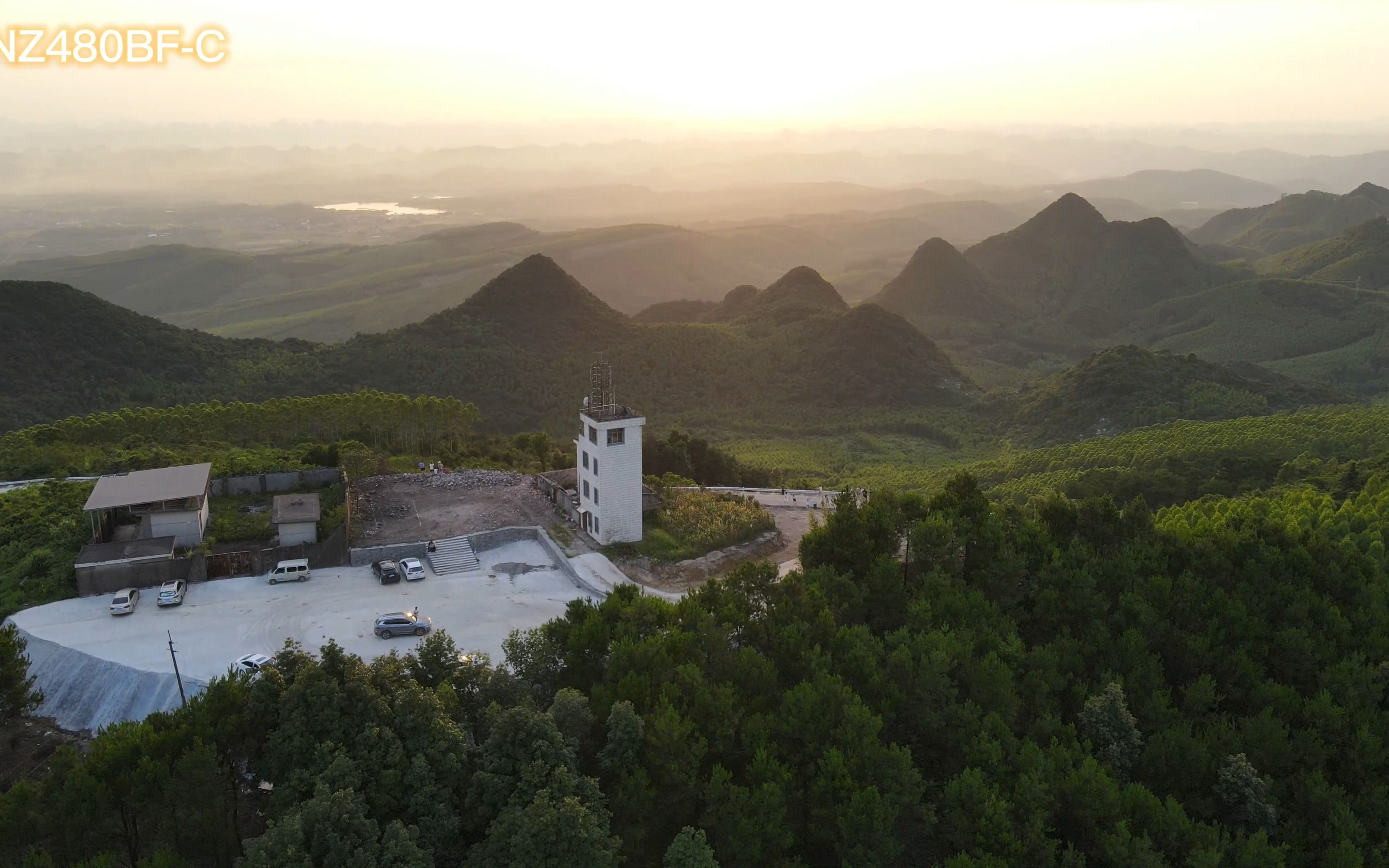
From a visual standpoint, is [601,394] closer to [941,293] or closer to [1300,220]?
[941,293]

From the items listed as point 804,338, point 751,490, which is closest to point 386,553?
point 751,490

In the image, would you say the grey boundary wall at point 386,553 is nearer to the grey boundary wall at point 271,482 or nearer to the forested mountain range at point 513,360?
the grey boundary wall at point 271,482

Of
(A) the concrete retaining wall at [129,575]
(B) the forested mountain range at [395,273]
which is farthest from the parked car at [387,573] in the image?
(B) the forested mountain range at [395,273]

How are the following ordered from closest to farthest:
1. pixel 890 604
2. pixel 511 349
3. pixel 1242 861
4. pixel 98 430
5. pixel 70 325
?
1. pixel 1242 861
2. pixel 890 604
3. pixel 98 430
4. pixel 70 325
5. pixel 511 349

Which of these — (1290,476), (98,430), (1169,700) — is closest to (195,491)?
(98,430)

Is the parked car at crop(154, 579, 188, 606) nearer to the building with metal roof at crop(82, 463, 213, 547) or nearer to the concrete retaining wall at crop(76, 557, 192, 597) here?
the concrete retaining wall at crop(76, 557, 192, 597)

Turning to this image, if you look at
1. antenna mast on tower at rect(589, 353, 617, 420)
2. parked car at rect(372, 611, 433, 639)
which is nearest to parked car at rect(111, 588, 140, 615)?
parked car at rect(372, 611, 433, 639)

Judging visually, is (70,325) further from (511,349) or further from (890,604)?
(890,604)
